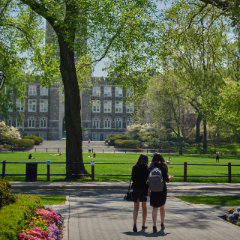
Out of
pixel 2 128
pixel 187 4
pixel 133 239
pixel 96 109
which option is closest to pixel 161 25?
pixel 187 4

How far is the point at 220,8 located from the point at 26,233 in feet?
51.7

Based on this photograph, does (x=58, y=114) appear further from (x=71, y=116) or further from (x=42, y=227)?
(x=42, y=227)

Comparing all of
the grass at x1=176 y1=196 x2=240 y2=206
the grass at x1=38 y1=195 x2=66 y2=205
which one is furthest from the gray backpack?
the grass at x1=176 y1=196 x2=240 y2=206

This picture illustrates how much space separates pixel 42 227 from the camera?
20.0 ft

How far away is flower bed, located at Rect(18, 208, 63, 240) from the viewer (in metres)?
5.32

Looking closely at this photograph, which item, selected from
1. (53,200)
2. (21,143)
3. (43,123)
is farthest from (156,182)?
(43,123)

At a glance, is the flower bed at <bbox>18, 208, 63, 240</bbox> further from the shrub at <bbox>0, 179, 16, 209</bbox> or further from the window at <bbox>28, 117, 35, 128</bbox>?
the window at <bbox>28, 117, 35, 128</bbox>

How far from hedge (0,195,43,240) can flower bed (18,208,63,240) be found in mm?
116

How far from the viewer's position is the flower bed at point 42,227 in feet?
17.5

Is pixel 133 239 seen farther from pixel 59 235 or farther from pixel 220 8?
pixel 220 8

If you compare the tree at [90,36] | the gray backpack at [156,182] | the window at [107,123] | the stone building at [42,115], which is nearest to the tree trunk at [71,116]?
the tree at [90,36]

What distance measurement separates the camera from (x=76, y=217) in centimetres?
857

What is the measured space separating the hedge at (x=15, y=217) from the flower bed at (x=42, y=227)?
116mm

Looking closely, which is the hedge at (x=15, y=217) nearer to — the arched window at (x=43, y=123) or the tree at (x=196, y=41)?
the tree at (x=196, y=41)
